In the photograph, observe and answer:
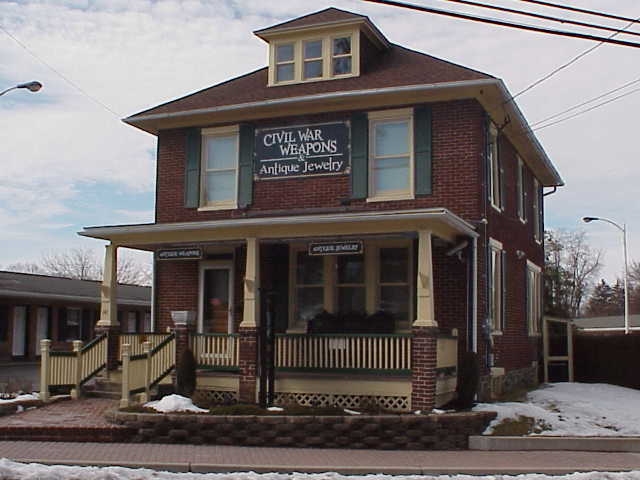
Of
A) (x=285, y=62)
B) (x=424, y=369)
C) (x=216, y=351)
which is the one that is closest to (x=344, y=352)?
(x=424, y=369)

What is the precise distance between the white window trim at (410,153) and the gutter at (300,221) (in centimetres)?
171

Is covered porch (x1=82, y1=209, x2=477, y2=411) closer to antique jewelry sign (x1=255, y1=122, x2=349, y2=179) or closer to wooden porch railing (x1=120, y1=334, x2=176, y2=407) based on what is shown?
wooden porch railing (x1=120, y1=334, x2=176, y2=407)

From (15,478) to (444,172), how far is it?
10417mm

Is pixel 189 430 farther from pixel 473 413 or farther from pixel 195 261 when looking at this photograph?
pixel 195 261

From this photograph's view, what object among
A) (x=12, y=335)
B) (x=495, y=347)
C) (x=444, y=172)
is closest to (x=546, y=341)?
(x=495, y=347)

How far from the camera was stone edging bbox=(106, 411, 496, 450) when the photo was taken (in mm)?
13836

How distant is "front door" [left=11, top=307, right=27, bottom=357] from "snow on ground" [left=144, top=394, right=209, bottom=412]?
21.1 meters

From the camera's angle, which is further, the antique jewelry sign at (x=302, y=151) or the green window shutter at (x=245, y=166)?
the green window shutter at (x=245, y=166)

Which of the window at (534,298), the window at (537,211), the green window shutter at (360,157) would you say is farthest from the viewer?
the window at (537,211)

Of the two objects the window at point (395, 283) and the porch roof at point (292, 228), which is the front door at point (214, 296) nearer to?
the porch roof at point (292, 228)

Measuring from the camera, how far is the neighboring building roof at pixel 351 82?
17.8 metres

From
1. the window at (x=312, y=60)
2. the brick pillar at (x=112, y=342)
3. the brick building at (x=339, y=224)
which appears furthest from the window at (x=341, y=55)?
the brick pillar at (x=112, y=342)

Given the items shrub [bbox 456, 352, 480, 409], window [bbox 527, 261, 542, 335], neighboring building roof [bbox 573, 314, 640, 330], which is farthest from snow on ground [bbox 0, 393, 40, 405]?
neighboring building roof [bbox 573, 314, 640, 330]

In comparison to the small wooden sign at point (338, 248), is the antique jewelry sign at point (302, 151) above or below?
above
